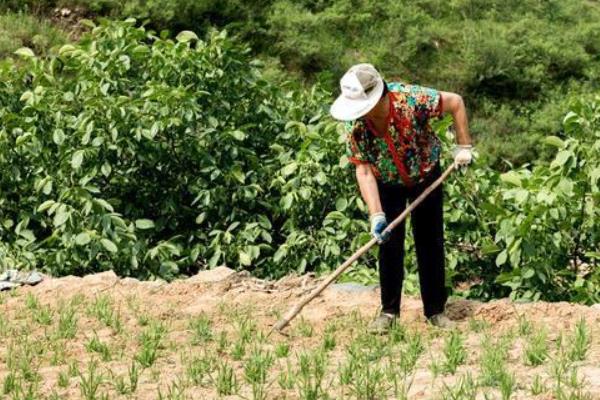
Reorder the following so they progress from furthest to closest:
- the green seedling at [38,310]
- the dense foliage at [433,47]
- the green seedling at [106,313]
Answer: the dense foliage at [433,47] < the green seedling at [38,310] < the green seedling at [106,313]

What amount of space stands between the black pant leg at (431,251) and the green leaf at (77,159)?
8.84 ft

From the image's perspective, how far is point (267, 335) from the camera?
514 cm

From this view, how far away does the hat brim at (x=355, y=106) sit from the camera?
4816 mm

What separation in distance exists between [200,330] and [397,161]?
1.35 meters

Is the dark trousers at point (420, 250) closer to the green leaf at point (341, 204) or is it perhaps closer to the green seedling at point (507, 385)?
the green seedling at point (507, 385)

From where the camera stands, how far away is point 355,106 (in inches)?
191

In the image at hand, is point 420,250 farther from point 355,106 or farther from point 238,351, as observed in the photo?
point 238,351

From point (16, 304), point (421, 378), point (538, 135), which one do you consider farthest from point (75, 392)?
point (538, 135)

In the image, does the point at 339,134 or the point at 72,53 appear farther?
the point at 72,53

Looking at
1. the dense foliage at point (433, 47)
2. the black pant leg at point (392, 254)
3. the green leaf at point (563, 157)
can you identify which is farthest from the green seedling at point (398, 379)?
the dense foliage at point (433, 47)

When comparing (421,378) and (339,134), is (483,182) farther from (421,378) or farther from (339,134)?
(421,378)

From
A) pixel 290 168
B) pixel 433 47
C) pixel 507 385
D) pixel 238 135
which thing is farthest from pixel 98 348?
pixel 433 47

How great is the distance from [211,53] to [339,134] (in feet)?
4.42

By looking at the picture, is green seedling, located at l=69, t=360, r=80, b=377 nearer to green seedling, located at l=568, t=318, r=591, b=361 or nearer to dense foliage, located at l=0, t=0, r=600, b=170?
green seedling, located at l=568, t=318, r=591, b=361
